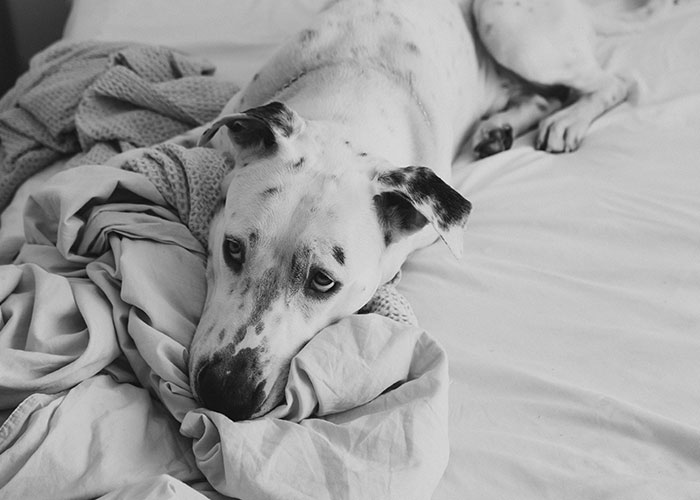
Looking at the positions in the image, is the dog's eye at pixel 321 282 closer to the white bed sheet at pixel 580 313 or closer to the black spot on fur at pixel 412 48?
the white bed sheet at pixel 580 313

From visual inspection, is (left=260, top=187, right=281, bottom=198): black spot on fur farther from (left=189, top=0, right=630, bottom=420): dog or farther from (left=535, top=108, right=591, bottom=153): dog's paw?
(left=535, top=108, right=591, bottom=153): dog's paw

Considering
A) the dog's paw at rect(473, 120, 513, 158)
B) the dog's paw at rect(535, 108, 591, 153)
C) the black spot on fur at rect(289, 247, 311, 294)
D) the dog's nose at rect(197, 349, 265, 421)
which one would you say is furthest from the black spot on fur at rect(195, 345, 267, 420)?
the dog's paw at rect(535, 108, 591, 153)

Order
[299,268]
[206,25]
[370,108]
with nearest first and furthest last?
[299,268]
[370,108]
[206,25]

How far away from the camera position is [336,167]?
137 centimetres

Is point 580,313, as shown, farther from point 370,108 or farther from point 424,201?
point 370,108

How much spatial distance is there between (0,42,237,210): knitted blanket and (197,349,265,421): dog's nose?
89cm

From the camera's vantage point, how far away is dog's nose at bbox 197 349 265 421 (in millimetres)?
1130

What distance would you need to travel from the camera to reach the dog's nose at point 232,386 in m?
1.13

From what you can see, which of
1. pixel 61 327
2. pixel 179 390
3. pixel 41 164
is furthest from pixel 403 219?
pixel 41 164

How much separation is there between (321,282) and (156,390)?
1.08 feet

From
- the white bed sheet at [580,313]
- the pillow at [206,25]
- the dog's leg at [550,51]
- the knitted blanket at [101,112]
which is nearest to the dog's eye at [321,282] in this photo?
the white bed sheet at [580,313]

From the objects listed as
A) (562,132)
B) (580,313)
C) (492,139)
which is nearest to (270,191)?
(580,313)

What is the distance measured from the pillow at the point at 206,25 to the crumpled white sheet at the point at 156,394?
125cm

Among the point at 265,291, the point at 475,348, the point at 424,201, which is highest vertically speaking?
the point at 424,201
